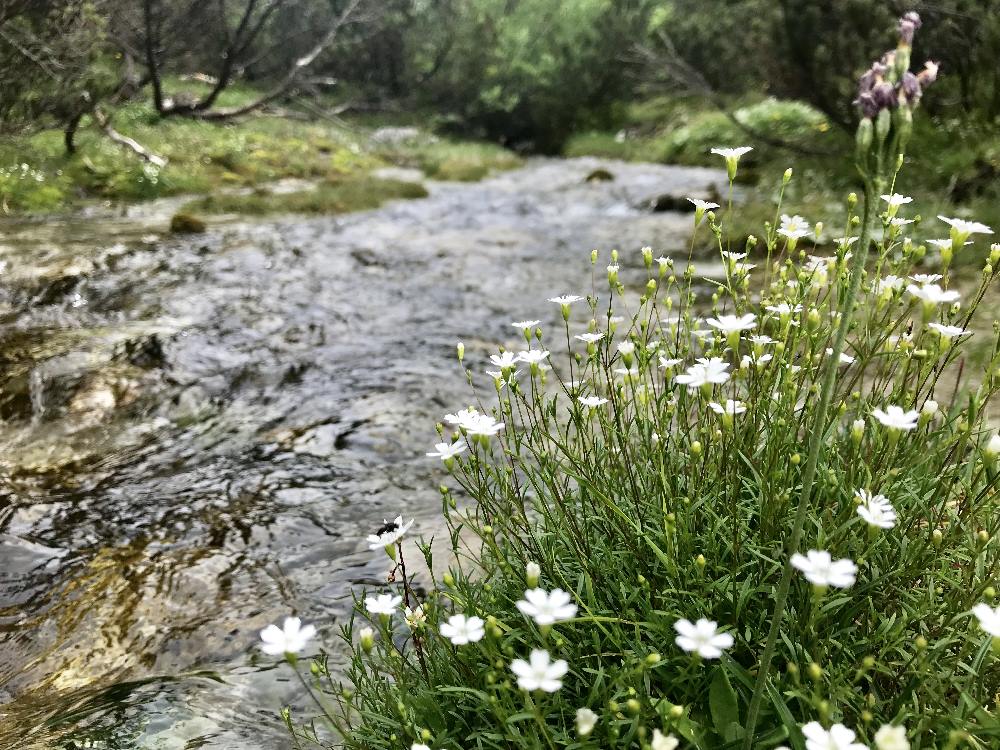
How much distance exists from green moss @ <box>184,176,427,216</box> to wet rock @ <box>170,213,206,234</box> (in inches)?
51.4

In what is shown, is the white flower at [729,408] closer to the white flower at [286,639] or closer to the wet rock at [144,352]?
the white flower at [286,639]

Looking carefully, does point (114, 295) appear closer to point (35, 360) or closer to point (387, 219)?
point (35, 360)

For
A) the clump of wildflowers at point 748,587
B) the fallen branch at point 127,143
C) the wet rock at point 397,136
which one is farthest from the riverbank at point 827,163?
the fallen branch at point 127,143

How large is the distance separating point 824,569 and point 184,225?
8954mm

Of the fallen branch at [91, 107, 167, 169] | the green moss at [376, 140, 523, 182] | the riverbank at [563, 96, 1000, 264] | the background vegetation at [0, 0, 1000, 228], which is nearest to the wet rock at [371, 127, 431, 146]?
the green moss at [376, 140, 523, 182]

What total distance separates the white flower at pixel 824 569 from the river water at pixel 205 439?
164 centimetres

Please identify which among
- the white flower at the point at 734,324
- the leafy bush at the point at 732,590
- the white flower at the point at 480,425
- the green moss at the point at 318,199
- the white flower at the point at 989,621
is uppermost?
the white flower at the point at 734,324

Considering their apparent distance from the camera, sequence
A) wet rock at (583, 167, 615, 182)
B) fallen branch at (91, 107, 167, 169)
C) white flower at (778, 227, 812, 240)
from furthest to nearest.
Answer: wet rock at (583, 167, 615, 182), fallen branch at (91, 107, 167, 169), white flower at (778, 227, 812, 240)

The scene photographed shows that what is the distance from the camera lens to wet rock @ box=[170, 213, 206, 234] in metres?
8.43

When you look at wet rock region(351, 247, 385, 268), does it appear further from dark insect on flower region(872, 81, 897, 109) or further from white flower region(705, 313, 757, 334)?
dark insect on flower region(872, 81, 897, 109)

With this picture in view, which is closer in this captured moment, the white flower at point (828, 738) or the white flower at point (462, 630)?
the white flower at point (828, 738)

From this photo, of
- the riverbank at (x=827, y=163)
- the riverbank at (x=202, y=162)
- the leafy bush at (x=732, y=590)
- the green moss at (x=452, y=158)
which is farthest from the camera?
the green moss at (x=452, y=158)

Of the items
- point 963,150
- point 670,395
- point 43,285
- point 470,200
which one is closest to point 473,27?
point 470,200

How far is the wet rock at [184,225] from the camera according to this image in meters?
8.43
